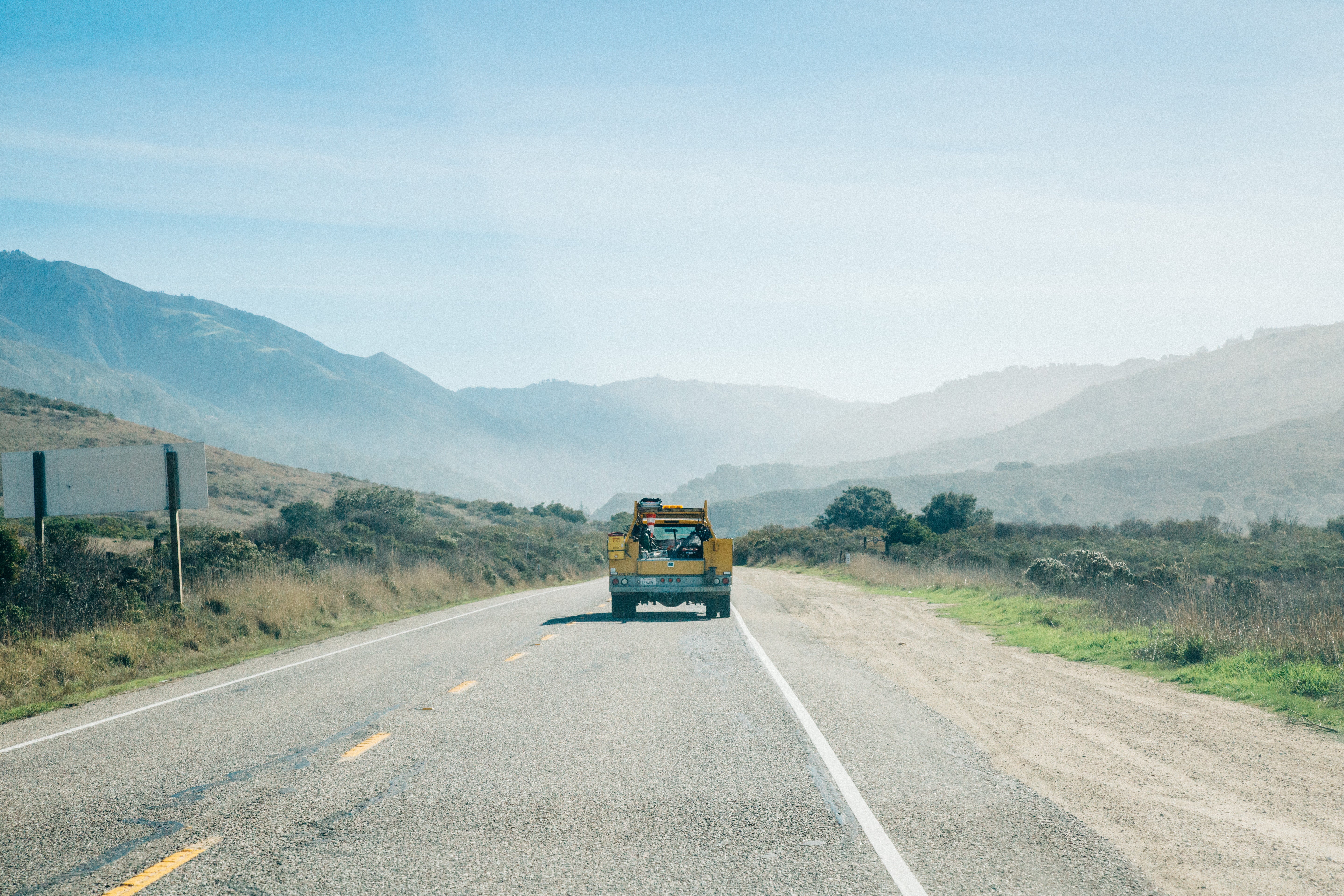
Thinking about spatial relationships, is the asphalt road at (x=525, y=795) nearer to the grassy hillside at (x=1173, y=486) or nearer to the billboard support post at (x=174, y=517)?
the billboard support post at (x=174, y=517)

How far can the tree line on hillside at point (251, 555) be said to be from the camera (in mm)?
14438

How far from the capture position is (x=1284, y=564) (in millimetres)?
32031

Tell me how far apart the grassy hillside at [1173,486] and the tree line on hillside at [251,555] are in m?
117

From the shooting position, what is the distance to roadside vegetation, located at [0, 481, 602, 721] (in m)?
12.4

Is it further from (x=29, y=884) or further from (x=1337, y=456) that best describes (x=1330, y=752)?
(x=1337, y=456)

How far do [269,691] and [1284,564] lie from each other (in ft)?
111

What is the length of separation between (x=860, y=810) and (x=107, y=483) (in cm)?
1702

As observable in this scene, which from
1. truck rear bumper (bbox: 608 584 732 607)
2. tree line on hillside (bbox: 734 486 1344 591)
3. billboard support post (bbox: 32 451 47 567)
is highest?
billboard support post (bbox: 32 451 47 567)

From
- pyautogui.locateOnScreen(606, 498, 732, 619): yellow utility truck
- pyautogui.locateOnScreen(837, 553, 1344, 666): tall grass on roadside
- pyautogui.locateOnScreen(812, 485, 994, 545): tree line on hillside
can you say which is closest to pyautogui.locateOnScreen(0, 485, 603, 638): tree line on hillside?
pyautogui.locateOnScreen(606, 498, 732, 619): yellow utility truck

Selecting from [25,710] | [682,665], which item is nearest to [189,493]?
[25,710]

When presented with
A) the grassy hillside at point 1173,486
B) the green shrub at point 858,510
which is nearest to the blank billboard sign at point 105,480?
the green shrub at point 858,510

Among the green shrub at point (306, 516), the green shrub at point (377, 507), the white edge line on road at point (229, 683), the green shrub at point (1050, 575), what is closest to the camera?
the white edge line on road at point (229, 683)

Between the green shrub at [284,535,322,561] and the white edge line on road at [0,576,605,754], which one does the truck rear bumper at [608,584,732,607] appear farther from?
the green shrub at [284,535,322,561]

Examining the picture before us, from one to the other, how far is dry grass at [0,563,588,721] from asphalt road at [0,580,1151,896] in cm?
158
